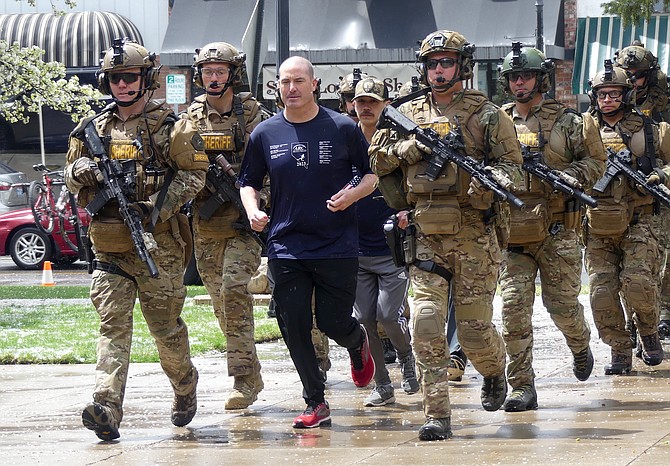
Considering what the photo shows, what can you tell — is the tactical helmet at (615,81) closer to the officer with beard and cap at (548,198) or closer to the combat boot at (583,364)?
the officer with beard and cap at (548,198)

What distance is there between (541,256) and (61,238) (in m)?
15.5

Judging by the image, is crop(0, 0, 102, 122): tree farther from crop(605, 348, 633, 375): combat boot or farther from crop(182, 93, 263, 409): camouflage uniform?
crop(605, 348, 633, 375): combat boot

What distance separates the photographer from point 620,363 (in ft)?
32.3

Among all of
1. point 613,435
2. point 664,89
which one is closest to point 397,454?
point 613,435

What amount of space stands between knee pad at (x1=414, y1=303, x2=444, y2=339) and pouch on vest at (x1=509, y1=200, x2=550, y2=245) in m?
1.39

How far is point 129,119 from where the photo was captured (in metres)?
7.84

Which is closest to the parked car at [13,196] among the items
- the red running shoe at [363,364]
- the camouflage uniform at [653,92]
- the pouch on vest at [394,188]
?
the camouflage uniform at [653,92]

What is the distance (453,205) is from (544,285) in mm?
1580

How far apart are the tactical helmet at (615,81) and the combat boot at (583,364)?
6.71 feet

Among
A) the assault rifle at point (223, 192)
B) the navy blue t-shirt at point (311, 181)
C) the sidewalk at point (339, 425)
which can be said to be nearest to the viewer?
the sidewalk at point (339, 425)

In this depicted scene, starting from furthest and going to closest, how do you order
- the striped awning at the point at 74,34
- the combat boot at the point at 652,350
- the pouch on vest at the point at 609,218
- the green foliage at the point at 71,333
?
the striped awning at the point at 74,34 → the green foliage at the point at 71,333 → the combat boot at the point at 652,350 → the pouch on vest at the point at 609,218

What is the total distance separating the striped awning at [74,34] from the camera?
30.8m

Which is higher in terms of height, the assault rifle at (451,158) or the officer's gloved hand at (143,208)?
the assault rifle at (451,158)

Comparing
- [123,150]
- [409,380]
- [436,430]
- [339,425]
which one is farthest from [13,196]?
[436,430]
